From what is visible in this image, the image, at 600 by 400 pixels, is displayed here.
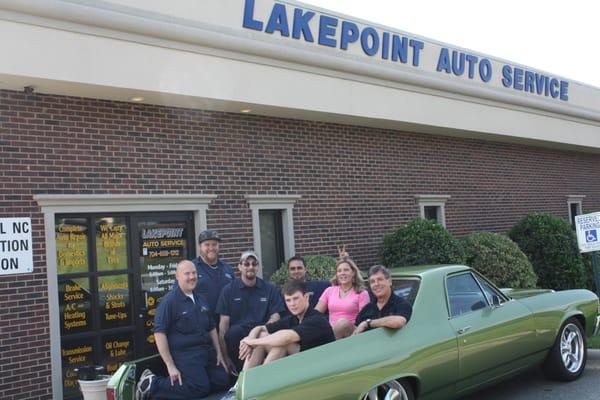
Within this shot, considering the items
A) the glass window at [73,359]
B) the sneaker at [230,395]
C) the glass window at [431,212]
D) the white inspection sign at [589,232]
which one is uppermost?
the glass window at [431,212]

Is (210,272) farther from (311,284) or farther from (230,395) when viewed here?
(230,395)

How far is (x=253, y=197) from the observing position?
9.96 meters

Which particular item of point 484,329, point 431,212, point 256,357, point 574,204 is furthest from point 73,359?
point 574,204

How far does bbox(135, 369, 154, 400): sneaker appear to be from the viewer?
5.21m

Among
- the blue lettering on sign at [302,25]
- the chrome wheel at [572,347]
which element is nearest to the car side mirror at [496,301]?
the chrome wheel at [572,347]

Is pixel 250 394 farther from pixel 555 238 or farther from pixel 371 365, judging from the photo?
pixel 555 238

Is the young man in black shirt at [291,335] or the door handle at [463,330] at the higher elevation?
the young man in black shirt at [291,335]

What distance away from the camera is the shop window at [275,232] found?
33.9 ft

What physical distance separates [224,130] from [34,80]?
3098 mm

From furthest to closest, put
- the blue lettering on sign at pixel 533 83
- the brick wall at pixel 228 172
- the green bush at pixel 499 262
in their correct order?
the blue lettering on sign at pixel 533 83 < the green bush at pixel 499 262 < the brick wall at pixel 228 172

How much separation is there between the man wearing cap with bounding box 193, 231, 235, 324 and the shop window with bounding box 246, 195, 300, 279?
299 cm

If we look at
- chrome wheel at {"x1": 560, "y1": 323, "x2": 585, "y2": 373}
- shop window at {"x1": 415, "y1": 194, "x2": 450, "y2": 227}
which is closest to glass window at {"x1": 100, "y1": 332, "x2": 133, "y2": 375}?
chrome wheel at {"x1": 560, "y1": 323, "x2": 585, "y2": 373}

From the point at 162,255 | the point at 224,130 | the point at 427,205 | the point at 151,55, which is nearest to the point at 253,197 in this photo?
the point at 224,130

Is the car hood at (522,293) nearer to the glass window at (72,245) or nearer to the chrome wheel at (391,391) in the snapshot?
the chrome wheel at (391,391)
